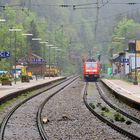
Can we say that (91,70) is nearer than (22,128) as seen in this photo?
No

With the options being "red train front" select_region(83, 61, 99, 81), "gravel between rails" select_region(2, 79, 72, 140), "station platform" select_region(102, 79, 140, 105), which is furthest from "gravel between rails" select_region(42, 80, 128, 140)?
"red train front" select_region(83, 61, 99, 81)

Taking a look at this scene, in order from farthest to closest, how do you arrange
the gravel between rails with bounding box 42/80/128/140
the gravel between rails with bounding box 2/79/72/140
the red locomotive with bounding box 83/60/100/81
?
the red locomotive with bounding box 83/60/100/81, the gravel between rails with bounding box 2/79/72/140, the gravel between rails with bounding box 42/80/128/140

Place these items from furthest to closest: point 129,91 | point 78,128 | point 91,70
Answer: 1. point 91,70
2. point 129,91
3. point 78,128

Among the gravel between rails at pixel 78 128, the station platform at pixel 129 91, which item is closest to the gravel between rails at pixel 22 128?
the gravel between rails at pixel 78 128

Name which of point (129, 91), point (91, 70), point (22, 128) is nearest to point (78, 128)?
point (22, 128)

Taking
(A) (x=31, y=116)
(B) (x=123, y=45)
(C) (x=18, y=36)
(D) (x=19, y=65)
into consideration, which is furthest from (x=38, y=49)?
(A) (x=31, y=116)

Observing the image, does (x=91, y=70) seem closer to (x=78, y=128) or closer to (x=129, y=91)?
(x=129, y=91)

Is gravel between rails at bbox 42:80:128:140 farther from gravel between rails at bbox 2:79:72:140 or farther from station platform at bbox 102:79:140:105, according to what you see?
station platform at bbox 102:79:140:105

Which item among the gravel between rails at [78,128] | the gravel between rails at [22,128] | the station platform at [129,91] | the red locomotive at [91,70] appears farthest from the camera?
the red locomotive at [91,70]

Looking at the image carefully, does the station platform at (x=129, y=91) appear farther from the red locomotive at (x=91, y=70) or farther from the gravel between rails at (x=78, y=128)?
the red locomotive at (x=91, y=70)

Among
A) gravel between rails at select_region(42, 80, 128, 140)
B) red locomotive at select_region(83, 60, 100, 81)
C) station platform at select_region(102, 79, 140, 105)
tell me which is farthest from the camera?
red locomotive at select_region(83, 60, 100, 81)

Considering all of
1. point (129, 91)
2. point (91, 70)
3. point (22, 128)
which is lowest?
point (129, 91)

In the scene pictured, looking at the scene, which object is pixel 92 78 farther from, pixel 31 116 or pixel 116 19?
pixel 116 19

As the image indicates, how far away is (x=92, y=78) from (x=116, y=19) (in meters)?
95.2
